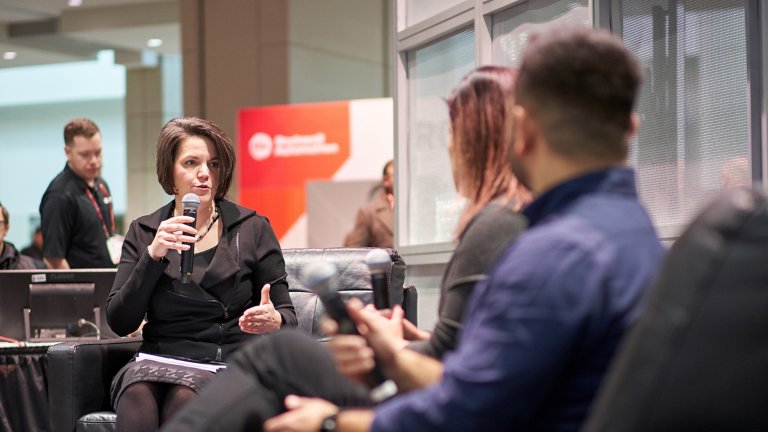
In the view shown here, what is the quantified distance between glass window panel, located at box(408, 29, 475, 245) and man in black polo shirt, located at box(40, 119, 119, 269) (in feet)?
6.21


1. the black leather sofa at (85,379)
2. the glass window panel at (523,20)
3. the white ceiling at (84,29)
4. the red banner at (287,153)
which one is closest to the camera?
the black leather sofa at (85,379)

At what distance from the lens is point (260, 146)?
9430 millimetres

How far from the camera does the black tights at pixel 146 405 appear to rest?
2820mm

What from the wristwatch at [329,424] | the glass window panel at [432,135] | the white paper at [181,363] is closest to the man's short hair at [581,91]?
the wristwatch at [329,424]

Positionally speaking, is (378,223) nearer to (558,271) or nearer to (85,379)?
(85,379)

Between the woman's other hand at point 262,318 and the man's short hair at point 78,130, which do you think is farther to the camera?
the man's short hair at point 78,130

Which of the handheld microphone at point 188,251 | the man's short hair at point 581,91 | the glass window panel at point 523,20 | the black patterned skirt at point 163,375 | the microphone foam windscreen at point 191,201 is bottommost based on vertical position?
the black patterned skirt at point 163,375

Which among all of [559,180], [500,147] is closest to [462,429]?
[559,180]

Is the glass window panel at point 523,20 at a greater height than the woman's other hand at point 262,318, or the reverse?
the glass window panel at point 523,20

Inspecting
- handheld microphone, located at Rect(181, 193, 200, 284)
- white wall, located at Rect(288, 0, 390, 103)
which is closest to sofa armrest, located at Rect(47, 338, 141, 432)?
handheld microphone, located at Rect(181, 193, 200, 284)

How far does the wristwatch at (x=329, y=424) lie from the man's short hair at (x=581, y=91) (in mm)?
576

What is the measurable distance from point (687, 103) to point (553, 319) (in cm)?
246

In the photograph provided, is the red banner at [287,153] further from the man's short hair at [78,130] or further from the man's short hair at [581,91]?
the man's short hair at [581,91]

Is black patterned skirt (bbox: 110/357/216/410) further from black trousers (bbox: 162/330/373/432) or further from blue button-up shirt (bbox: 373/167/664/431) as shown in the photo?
blue button-up shirt (bbox: 373/167/664/431)
